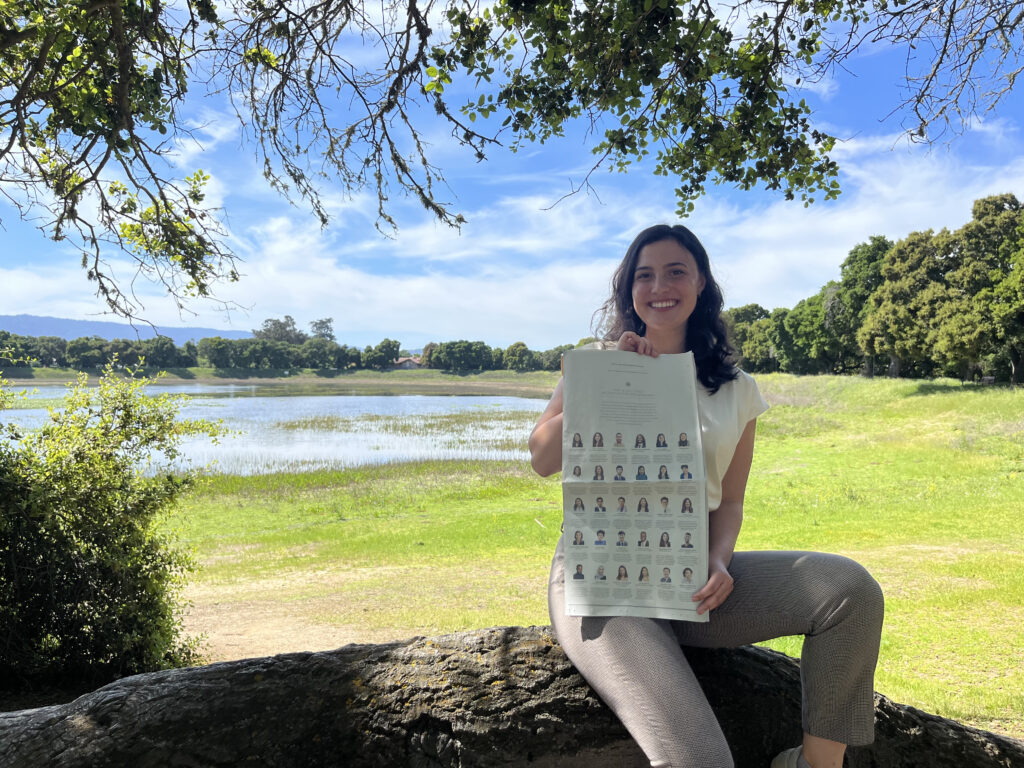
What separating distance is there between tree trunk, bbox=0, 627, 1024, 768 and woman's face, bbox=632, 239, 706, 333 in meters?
1.25

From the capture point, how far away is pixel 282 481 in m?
20.7

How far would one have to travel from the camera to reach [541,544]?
1251 cm

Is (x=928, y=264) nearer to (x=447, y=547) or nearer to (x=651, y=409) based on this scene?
(x=447, y=547)

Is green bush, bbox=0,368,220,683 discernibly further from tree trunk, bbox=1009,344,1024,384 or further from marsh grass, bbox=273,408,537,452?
tree trunk, bbox=1009,344,1024,384

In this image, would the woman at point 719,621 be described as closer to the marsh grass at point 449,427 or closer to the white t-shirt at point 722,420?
the white t-shirt at point 722,420

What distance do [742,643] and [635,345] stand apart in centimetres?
107

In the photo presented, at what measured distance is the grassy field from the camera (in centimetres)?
662

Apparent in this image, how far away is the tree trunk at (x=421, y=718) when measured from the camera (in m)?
2.00

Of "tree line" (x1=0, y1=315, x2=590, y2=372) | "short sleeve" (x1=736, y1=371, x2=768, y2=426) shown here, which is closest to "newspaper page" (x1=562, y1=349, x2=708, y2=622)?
"short sleeve" (x1=736, y1=371, x2=768, y2=426)

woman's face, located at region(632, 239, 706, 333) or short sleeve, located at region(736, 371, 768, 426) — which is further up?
woman's face, located at region(632, 239, 706, 333)

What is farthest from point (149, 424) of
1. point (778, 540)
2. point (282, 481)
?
point (282, 481)

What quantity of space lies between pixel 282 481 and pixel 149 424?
15247 millimetres

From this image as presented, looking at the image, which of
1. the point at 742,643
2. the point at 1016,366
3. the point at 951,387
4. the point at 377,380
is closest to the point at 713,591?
the point at 742,643

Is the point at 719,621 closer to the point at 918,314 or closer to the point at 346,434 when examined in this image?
the point at 346,434
